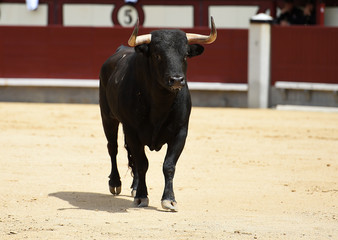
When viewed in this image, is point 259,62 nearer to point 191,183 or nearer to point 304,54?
point 304,54

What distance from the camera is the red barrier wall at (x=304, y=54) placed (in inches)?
568

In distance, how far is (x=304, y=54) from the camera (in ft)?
48.1

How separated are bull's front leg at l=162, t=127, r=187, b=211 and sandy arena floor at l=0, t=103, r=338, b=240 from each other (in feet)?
0.27

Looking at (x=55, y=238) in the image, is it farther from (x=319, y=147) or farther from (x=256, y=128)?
(x=256, y=128)

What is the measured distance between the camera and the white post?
14.8m

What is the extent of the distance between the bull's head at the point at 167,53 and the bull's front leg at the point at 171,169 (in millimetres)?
443

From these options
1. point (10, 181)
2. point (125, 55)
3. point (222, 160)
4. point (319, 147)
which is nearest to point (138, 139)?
point (125, 55)

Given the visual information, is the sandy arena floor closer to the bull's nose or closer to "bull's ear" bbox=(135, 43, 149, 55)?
the bull's nose

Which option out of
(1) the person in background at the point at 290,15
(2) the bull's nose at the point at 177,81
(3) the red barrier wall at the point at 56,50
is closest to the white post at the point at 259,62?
(1) the person in background at the point at 290,15

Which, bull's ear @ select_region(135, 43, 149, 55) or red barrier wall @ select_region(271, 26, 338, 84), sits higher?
bull's ear @ select_region(135, 43, 149, 55)

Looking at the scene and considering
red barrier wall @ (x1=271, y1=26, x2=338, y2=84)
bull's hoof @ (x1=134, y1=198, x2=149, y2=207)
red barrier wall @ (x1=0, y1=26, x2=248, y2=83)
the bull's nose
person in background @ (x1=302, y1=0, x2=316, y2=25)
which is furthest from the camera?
person in background @ (x1=302, y1=0, x2=316, y2=25)

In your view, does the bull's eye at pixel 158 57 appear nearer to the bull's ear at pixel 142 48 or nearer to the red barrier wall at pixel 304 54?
the bull's ear at pixel 142 48

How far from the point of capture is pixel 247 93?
14.9m

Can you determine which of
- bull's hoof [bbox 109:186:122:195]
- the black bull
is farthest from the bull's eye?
bull's hoof [bbox 109:186:122:195]
